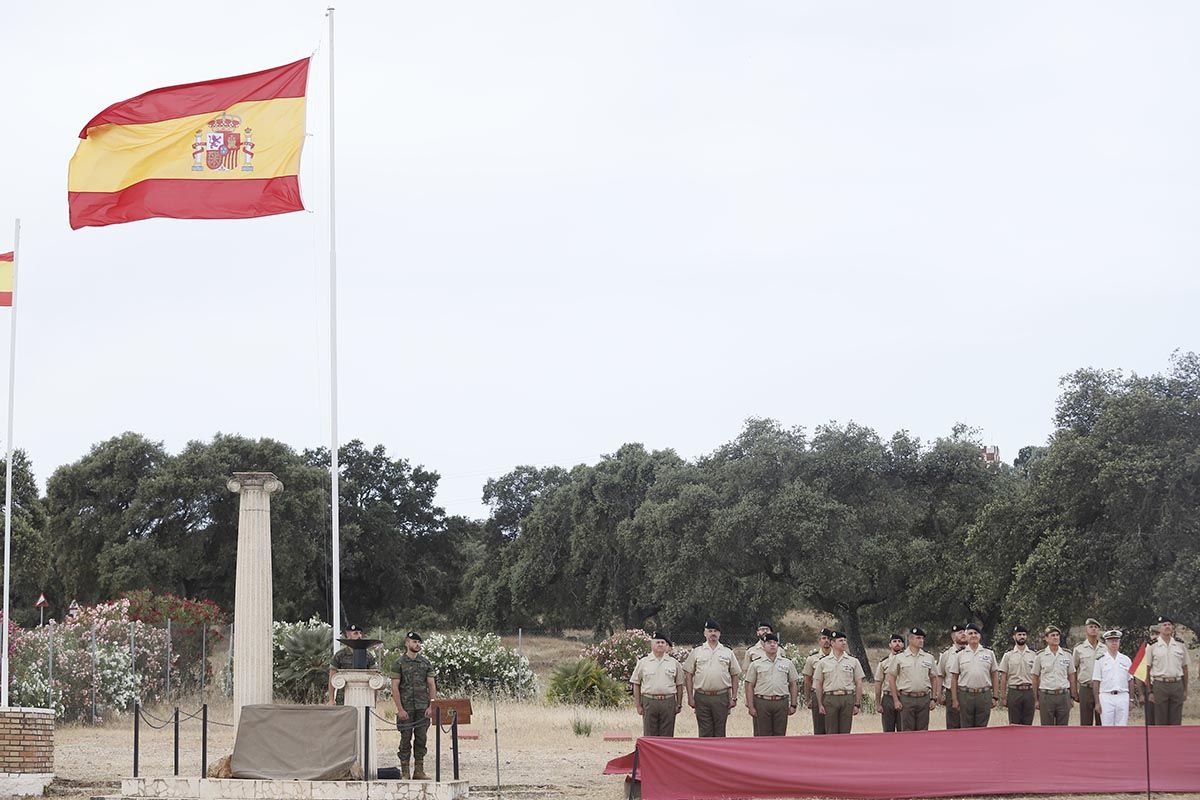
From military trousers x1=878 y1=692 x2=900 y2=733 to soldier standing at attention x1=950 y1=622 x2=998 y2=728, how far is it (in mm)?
791

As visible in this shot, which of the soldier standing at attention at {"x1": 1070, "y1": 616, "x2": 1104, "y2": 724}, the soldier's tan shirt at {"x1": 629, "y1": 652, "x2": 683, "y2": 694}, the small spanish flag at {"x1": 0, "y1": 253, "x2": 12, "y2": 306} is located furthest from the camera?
the small spanish flag at {"x1": 0, "y1": 253, "x2": 12, "y2": 306}

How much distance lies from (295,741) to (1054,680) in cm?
933

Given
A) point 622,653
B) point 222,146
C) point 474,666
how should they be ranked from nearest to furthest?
1. point 222,146
2. point 474,666
3. point 622,653

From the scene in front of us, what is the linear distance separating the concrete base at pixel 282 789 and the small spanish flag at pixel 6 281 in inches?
296

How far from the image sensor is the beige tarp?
53.0ft

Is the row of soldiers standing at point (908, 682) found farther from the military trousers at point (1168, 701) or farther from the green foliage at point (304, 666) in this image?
the green foliage at point (304, 666)

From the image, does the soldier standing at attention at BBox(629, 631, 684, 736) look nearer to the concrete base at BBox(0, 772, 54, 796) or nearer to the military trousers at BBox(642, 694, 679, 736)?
the military trousers at BBox(642, 694, 679, 736)

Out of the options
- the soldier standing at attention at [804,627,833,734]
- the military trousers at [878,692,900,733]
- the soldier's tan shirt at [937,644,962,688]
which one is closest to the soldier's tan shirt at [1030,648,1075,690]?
the soldier's tan shirt at [937,644,962,688]

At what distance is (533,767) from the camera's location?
1959 cm

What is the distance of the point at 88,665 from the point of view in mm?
28703

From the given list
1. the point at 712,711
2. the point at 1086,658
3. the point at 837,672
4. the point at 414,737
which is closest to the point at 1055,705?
the point at 1086,658

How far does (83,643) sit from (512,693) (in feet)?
29.8

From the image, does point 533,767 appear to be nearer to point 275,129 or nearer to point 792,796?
point 792,796

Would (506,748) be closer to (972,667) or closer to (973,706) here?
(973,706)
